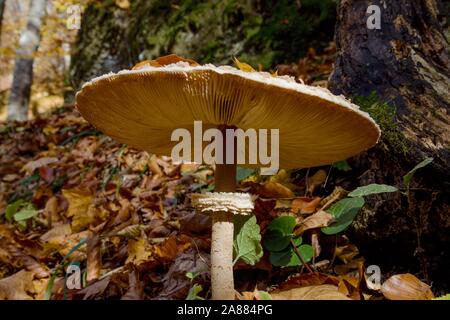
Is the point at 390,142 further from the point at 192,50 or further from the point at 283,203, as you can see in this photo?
the point at 192,50

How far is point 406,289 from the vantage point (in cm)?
152

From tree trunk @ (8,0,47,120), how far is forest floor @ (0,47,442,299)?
5.44 metres

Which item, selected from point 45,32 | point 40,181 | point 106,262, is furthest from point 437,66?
point 45,32

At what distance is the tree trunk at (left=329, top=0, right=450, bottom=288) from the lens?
1.71 metres

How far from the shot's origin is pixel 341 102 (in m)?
1.13

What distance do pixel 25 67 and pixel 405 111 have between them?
9.70 m

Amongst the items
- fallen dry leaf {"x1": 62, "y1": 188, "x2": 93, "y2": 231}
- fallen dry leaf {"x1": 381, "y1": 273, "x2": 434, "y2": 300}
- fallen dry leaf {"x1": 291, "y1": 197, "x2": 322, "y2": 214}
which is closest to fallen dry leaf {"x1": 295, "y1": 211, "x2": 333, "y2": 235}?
fallen dry leaf {"x1": 291, "y1": 197, "x2": 322, "y2": 214}

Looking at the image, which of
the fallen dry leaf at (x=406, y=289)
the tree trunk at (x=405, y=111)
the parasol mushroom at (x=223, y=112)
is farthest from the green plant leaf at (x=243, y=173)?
the fallen dry leaf at (x=406, y=289)

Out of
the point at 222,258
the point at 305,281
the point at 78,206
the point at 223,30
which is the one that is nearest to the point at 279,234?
the point at 305,281

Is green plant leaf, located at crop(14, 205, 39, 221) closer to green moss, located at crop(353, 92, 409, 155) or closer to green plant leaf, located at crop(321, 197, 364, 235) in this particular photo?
green plant leaf, located at crop(321, 197, 364, 235)

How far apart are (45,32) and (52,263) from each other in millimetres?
11533

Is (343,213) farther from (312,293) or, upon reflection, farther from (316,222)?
(312,293)

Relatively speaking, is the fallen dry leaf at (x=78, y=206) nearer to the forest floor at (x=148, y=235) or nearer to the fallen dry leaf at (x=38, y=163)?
the forest floor at (x=148, y=235)

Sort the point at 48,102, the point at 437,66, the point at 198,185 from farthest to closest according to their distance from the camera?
the point at 48,102, the point at 198,185, the point at 437,66
